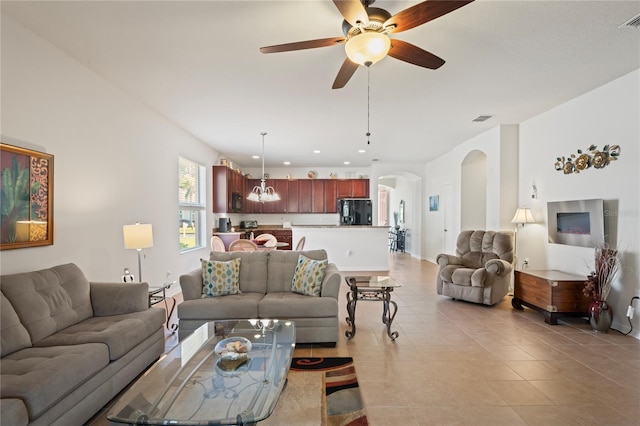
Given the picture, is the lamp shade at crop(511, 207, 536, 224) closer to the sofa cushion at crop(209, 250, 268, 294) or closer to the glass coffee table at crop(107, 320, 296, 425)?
the sofa cushion at crop(209, 250, 268, 294)

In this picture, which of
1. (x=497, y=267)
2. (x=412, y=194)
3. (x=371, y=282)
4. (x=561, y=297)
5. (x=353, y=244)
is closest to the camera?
(x=371, y=282)

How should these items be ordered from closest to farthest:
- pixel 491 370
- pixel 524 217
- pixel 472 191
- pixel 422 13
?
pixel 422 13 → pixel 491 370 → pixel 524 217 → pixel 472 191

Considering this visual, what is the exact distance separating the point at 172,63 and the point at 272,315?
2.68 meters

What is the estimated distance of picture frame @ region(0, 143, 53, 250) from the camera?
2.45 m

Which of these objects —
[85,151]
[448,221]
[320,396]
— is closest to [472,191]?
[448,221]

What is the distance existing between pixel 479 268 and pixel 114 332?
4.84 metres

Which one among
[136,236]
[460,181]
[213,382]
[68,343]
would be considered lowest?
[213,382]

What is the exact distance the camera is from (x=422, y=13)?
1870mm

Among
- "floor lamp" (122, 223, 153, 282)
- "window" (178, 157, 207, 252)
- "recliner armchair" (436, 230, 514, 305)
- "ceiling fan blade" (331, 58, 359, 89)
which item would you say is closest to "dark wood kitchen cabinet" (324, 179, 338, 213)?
"window" (178, 157, 207, 252)

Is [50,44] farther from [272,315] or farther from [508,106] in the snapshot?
[508,106]

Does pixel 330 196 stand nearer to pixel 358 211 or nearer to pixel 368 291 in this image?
pixel 358 211

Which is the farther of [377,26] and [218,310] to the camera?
[218,310]

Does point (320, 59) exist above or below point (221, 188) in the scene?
above

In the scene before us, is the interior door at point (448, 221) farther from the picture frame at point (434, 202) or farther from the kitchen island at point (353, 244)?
the kitchen island at point (353, 244)
